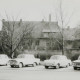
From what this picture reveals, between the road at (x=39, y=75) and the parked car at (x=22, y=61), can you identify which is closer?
the road at (x=39, y=75)

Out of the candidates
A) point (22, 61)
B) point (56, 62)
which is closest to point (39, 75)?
point (56, 62)

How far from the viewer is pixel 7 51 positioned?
4556 centimetres

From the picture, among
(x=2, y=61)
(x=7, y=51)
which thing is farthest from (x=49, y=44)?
(x=2, y=61)

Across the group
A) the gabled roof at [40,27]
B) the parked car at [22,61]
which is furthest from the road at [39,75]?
the gabled roof at [40,27]

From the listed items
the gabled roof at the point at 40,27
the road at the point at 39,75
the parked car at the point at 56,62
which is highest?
the gabled roof at the point at 40,27

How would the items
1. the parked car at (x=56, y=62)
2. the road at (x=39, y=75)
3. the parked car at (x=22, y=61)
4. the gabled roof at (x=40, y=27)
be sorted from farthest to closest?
1. the gabled roof at (x=40, y=27)
2. the parked car at (x=22, y=61)
3. the parked car at (x=56, y=62)
4. the road at (x=39, y=75)

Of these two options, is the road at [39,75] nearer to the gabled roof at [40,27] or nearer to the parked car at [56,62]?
the parked car at [56,62]

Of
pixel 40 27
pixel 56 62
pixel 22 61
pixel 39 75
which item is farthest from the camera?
pixel 40 27

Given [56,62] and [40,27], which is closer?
[56,62]

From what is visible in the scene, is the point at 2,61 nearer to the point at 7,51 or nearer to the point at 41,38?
the point at 7,51

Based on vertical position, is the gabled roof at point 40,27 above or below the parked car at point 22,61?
above

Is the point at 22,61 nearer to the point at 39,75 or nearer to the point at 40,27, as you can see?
the point at 39,75

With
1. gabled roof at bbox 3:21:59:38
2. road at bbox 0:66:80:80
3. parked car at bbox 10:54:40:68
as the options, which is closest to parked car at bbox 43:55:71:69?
parked car at bbox 10:54:40:68

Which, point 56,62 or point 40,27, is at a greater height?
point 40,27
